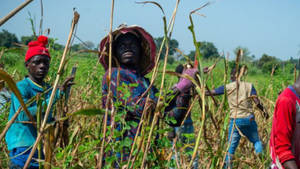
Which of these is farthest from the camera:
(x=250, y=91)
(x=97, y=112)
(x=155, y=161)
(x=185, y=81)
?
(x=250, y=91)

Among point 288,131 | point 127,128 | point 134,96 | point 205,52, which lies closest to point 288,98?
point 288,131

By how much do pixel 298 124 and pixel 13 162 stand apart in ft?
5.38

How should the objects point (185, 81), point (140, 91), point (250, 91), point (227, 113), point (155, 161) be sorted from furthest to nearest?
point (250, 91), point (140, 91), point (185, 81), point (155, 161), point (227, 113)

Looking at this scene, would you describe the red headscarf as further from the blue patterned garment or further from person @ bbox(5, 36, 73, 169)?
the blue patterned garment

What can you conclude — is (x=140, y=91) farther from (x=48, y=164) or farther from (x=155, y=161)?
(x=48, y=164)

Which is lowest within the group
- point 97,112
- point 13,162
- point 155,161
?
point 13,162

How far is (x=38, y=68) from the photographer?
1.99 meters

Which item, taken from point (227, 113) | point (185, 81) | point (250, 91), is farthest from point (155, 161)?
point (250, 91)

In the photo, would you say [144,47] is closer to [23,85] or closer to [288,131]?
[23,85]

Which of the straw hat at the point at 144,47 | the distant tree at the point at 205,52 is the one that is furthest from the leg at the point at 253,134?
the straw hat at the point at 144,47

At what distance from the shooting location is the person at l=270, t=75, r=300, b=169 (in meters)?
1.52

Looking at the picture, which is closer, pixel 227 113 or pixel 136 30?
pixel 227 113

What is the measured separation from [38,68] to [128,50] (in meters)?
0.63

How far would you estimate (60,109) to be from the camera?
3.63 feet
